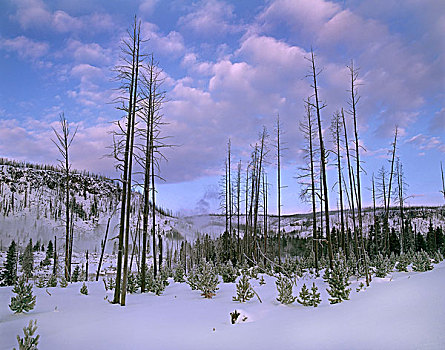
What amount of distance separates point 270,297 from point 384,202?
17024 millimetres

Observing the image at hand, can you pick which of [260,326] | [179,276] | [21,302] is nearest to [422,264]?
[260,326]

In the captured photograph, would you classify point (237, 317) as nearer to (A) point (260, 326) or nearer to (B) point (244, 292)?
(A) point (260, 326)

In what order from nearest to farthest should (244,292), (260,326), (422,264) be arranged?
(260,326) → (244,292) → (422,264)

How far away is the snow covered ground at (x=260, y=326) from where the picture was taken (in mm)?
3669

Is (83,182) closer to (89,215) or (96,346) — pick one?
(89,215)

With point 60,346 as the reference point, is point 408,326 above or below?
above

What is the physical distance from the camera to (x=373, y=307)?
16.3 ft

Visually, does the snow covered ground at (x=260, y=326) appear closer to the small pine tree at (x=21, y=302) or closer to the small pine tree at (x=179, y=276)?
the small pine tree at (x=21, y=302)

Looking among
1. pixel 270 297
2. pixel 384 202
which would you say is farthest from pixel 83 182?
pixel 270 297

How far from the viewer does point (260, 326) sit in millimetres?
4785

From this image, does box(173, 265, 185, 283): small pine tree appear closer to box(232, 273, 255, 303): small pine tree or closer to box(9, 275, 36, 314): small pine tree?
box(232, 273, 255, 303): small pine tree

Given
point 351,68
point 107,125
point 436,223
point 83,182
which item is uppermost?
point 83,182

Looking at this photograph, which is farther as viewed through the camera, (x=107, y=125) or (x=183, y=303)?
(x=107, y=125)

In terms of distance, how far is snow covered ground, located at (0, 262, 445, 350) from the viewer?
3669 millimetres
